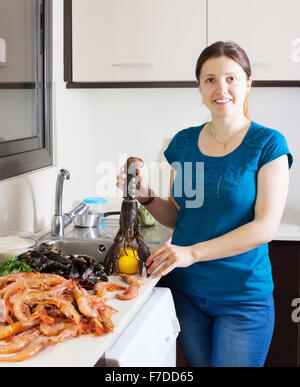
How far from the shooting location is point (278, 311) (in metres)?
2.38

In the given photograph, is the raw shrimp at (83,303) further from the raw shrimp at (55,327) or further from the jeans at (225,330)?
the jeans at (225,330)

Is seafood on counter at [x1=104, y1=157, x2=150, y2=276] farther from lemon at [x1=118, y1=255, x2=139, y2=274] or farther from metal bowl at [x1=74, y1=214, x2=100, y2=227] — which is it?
metal bowl at [x1=74, y1=214, x2=100, y2=227]

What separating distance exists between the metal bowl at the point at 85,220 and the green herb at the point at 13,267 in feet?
2.57

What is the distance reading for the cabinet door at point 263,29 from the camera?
95.6 inches

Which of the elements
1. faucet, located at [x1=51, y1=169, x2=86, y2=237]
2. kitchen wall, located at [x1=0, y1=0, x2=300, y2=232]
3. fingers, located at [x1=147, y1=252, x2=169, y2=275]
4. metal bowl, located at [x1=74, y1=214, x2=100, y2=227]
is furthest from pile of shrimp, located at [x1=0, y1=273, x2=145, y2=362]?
kitchen wall, located at [x1=0, y1=0, x2=300, y2=232]

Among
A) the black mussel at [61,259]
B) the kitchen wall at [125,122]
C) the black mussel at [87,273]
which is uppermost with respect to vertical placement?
the kitchen wall at [125,122]

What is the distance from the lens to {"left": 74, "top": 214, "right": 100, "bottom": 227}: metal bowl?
232cm

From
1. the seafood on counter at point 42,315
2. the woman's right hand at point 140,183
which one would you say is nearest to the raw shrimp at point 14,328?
the seafood on counter at point 42,315

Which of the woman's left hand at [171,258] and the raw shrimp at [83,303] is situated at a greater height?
the woman's left hand at [171,258]

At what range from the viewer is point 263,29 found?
2439mm

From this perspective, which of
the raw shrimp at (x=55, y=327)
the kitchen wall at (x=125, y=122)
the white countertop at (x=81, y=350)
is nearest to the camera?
the white countertop at (x=81, y=350)

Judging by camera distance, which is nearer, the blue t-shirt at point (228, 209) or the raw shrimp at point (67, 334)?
the raw shrimp at point (67, 334)

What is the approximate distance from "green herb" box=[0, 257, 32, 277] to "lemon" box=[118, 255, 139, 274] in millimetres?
289

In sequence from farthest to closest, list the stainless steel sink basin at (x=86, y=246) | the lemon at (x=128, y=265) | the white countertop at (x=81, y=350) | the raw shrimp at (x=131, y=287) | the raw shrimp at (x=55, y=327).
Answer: the stainless steel sink basin at (x=86, y=246)
the lemon at (x=128, y=265)
the raw shrimp at (x=131, y=287)
the raw shrimp at (x=55, y=327)
the white countertop at (x=81, y=350)
